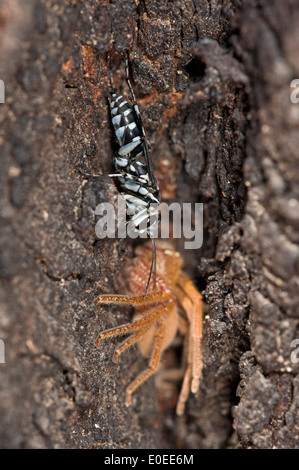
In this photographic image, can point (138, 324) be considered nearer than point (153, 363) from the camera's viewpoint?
Yes

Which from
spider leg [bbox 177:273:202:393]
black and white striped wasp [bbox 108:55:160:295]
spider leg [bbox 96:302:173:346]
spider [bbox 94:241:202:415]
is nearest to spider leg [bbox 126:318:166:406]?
spider [bbox 94:241:202:415]

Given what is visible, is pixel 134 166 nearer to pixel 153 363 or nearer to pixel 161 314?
pixel 161 314

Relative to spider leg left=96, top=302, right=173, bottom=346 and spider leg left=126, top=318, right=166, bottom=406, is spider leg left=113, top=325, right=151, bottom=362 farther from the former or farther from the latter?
spider leg left=126, top=318, right=166, bottom=406

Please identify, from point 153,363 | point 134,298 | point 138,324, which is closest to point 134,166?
point 134,298

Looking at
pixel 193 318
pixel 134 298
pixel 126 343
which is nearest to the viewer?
pixel 126 343

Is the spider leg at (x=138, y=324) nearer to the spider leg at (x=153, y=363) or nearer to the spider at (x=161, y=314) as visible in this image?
the spider at (x=161, y=314)

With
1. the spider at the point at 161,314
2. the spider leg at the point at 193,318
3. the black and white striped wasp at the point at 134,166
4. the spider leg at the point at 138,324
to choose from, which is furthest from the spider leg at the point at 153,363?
the black and white striped wasp at the point at 134,166
